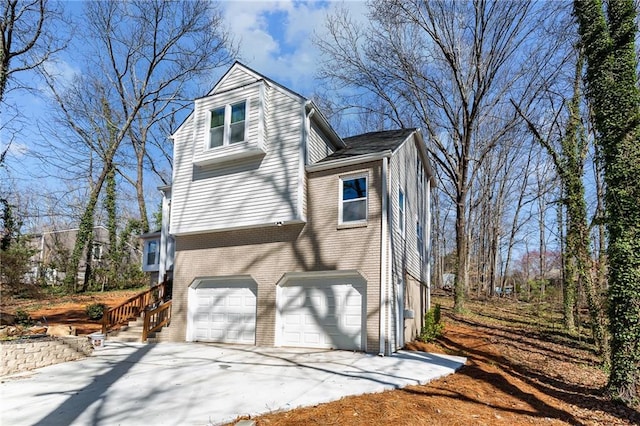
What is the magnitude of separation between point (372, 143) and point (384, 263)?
4391 mm

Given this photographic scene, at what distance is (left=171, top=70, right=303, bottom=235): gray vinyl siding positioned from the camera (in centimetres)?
1125

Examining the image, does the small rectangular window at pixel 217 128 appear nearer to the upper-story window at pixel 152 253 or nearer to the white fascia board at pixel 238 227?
the white fascia board at pixel 238 227

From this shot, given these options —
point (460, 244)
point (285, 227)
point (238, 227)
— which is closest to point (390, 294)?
point (285, 227)

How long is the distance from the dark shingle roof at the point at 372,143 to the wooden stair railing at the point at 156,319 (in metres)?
6.96

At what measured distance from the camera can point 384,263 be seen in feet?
32.4

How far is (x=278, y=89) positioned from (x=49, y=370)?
908 centimetres

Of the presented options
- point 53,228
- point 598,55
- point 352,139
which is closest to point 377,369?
point 598,55

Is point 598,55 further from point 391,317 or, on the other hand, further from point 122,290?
point 122,290

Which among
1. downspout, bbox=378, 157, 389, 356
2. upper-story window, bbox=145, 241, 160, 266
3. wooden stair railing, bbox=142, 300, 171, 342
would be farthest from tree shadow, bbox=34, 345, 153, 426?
upper-story window, bbox=145, 241, 160, 266

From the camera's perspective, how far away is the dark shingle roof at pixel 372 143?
11.3 meters

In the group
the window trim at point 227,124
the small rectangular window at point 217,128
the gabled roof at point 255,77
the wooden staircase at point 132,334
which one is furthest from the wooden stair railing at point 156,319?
the gabled roof at point 255,77

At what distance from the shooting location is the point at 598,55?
27.9 ft

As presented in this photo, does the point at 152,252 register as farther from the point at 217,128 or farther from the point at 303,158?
the point at 303,158

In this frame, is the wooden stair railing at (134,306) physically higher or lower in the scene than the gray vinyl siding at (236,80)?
lower
